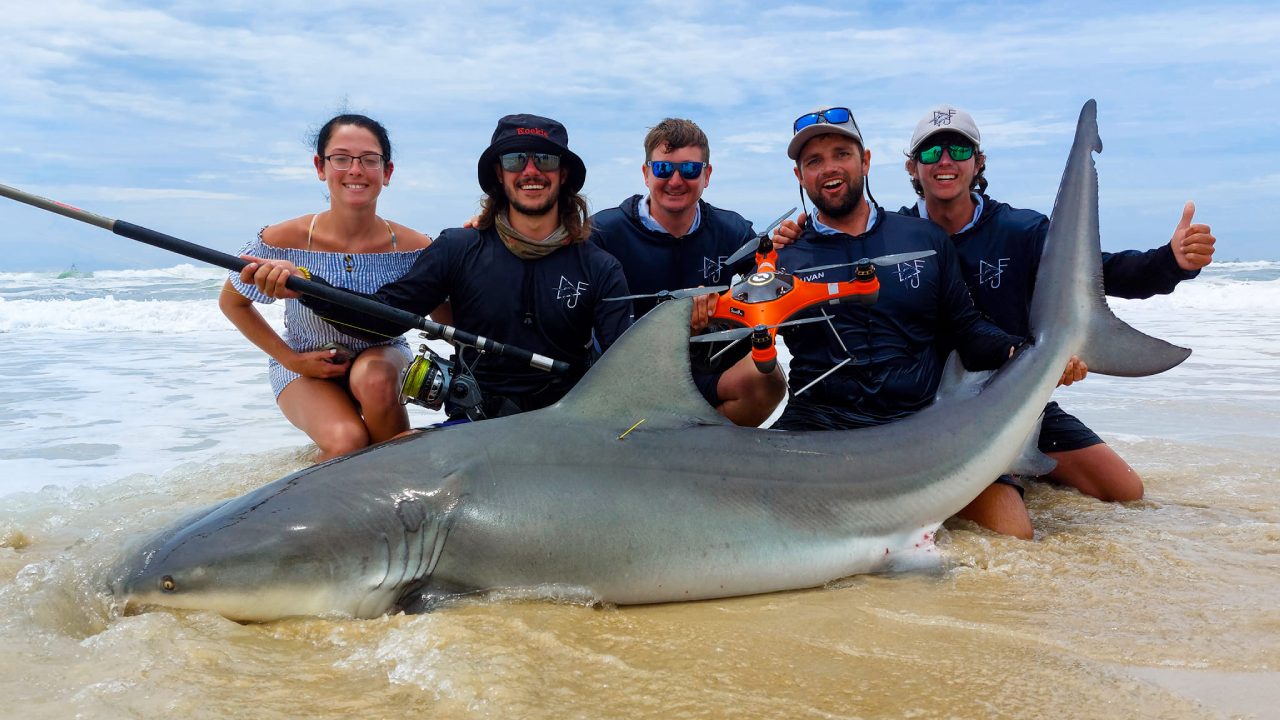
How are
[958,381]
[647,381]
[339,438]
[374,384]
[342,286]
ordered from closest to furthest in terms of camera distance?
1. [647,381]
2. [958,381]
3. [339,438]
4. [374,384]
5. [342,286]

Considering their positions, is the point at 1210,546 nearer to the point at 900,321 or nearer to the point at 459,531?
the point at 900,321

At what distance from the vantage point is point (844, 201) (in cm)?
454

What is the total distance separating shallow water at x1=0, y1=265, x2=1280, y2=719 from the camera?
228 cm

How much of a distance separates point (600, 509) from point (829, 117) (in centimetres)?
261

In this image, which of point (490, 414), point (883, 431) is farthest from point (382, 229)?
point (883, 431)

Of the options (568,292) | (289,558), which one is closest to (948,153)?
(568,292)

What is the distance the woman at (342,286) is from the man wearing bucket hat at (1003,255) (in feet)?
9.98

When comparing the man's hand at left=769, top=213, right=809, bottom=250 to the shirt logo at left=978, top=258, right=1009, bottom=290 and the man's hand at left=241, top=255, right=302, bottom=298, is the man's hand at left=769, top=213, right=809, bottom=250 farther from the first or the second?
the man's hand at left=241, top=255, right=302, bottom=298

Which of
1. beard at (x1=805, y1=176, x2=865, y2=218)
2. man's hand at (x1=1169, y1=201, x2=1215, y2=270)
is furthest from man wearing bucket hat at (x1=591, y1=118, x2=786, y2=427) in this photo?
man's hand at (x1=1169, y1=201, x2=1215, y2=270)

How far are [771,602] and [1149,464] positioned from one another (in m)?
3.67

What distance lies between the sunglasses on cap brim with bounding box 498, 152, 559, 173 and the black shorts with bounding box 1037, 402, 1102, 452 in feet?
10.0

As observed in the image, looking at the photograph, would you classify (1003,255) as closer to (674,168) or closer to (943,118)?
(943,118)

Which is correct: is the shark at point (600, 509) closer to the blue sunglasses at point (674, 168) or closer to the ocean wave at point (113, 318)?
the blue sunglasses at point (674, 168)

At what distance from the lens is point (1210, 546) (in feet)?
12.3
